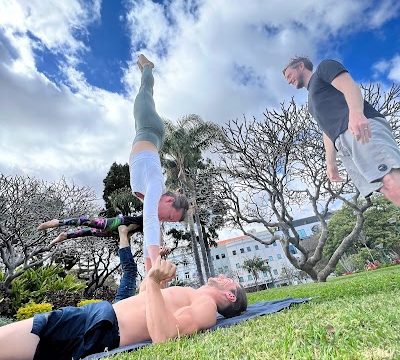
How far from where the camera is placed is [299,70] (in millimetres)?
2906

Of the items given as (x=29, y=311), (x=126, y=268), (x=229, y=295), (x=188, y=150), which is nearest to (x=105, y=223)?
(x=126, y=268)

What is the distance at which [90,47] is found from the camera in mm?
8297

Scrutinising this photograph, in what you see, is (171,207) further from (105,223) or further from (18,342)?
(18,342)

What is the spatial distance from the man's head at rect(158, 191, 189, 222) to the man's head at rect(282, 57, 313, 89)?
1.69 m

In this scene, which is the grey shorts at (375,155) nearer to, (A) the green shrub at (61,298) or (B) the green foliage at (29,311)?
(B) the green foliage at (29,311)

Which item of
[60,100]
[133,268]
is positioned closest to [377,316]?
[133,268]

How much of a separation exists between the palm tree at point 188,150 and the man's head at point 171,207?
14.1m

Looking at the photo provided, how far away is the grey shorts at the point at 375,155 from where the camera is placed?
7.04ft

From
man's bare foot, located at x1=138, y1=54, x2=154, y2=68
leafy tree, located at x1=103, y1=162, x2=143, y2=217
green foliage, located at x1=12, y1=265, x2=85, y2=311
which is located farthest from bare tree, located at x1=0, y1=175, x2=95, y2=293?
man's bare foot, located at x1=138, y1=54, x2=154, y2=68

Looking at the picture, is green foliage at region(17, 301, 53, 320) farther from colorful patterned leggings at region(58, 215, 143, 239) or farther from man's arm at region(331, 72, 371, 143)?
man's arm at region(331, 72, 371, 143)

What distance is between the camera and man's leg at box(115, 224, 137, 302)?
12.4ft

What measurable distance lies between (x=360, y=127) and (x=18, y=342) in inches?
98.9

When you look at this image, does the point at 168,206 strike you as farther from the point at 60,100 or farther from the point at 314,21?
the point at 60,100

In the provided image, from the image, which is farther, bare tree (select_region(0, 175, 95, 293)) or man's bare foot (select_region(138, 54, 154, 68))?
bare tree (select_region(0, 175, 95, 293))
